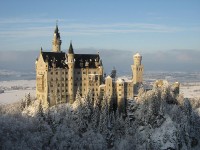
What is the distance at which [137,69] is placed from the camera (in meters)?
144

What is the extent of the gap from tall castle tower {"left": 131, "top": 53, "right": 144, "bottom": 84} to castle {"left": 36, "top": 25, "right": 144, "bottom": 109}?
407 centimetres

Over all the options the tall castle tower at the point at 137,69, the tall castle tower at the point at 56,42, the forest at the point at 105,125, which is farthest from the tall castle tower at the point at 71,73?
the tall castle tower at the point at 137,69

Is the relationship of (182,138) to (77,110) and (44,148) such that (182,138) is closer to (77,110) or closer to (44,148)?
(77,110)

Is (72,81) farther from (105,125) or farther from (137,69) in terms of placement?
(137,69)

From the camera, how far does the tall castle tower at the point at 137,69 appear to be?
470 ft

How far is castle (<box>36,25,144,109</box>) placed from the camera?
13300 centimetres

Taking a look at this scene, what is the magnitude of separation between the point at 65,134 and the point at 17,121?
15.4 m

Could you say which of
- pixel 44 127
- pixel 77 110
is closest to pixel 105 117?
pixel 77 110

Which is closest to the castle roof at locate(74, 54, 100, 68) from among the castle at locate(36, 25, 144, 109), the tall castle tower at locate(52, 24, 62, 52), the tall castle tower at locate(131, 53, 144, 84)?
the castle at locate(36, 25, 144, 109)

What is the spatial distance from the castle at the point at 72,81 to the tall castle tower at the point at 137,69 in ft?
13.4

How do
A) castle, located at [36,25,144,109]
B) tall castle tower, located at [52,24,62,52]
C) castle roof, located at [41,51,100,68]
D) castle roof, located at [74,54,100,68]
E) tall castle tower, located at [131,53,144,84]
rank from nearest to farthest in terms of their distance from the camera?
castle, located at [36,25,144,109] → castle roof, located at [41,51,100,68] → castle roof, located at [74,54,100,68] → tall castle tower, located at [131,53,144,84] → tall castle tower, located at [52,24,62,52]

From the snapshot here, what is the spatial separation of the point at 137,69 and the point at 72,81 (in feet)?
83.8

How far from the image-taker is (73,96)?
135000mm

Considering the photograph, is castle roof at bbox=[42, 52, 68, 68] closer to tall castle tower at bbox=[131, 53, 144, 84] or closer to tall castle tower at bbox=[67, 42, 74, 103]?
tall castle tower at bbox=[67, 42, 74, 103]
